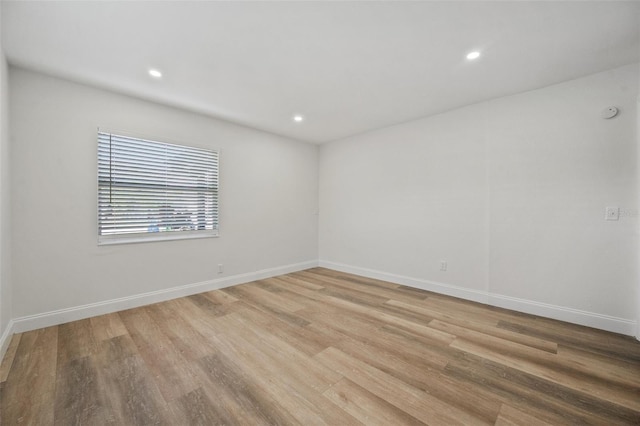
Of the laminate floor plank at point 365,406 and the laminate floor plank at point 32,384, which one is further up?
the laminate floor plank at point 365,406

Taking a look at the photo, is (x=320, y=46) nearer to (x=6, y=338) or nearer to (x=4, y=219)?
(x=4, y=219)

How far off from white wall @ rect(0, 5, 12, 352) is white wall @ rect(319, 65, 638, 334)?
426cm

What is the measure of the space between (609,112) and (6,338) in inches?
234

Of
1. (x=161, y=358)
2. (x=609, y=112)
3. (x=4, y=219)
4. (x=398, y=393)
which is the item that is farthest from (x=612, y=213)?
(x=4, y=219)

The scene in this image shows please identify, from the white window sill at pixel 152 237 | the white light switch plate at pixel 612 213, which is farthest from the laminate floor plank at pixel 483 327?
the white window sill at pixel 152 237

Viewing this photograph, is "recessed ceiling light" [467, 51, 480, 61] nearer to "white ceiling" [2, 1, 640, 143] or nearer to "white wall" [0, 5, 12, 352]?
"white ceiling" [2, 1, 640, 143]

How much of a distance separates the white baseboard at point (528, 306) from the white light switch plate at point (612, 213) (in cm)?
99

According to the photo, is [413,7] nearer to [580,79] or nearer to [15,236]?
[580,79]

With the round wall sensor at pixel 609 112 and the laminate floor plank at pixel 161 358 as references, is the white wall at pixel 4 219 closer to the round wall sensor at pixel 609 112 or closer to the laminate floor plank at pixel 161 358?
the laminate floor plank at pixel 161 358

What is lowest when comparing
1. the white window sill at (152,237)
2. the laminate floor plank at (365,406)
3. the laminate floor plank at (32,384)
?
the laminate floor plank at (32,384)

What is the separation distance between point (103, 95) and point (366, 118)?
3330 mm

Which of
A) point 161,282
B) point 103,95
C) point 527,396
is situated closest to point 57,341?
point 161,282

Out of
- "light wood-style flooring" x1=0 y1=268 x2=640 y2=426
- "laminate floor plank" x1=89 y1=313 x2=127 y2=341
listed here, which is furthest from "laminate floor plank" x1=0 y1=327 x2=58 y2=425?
"laminate floor plank" x1=89 y1=313 x2=127 y2=341

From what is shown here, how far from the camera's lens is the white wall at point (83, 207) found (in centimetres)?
244
